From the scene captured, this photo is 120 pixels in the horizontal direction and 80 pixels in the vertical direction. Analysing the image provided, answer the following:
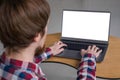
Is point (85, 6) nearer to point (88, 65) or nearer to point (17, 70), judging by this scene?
point (88, 65)

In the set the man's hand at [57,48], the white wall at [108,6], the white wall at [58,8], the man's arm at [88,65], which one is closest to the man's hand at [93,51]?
the man's arm at [88,65]

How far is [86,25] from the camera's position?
1492 millimetres

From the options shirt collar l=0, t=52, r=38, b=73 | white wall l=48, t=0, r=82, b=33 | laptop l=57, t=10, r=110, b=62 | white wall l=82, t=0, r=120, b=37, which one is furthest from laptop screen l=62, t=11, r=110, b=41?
white wall l=82, t=0, r=120, b=37

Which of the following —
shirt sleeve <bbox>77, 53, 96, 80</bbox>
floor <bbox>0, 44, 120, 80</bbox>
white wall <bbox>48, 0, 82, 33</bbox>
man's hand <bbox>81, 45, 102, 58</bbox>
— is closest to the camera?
shirt sleeve <bbox>77, 53, 96, 80</bbox>

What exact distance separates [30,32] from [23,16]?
76mm

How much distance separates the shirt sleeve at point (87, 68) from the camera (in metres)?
1.08

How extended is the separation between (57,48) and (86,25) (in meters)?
0.26

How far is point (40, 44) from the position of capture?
1.00 metres

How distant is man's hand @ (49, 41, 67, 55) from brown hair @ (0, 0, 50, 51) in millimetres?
460

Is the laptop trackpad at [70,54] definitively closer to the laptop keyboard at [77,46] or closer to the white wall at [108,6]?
the laptop keyboard at [77,46]

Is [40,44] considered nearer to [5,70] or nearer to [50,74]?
[5,70]

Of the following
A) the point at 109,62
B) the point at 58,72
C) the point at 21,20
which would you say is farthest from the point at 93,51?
the point at 58,72

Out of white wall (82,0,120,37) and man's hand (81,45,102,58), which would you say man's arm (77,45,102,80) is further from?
white wall (82,0,120,37)

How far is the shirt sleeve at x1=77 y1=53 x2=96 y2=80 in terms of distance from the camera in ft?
3.55
